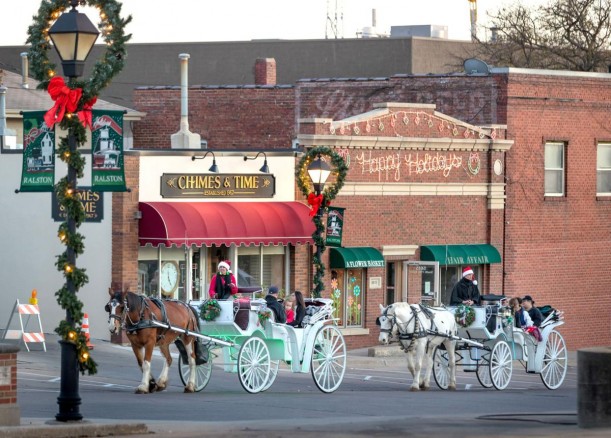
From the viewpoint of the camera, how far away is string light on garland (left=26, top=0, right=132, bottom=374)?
16.5m

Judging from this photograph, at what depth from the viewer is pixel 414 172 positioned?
37.3 meters

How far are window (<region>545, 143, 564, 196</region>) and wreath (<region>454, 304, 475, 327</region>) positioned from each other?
48.0ft

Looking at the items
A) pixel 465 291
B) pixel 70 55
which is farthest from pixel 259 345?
pixel 70 55

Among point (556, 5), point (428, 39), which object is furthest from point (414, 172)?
point (428, 39)

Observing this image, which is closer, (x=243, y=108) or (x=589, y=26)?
(x=243, y=108)

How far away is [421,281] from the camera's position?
3725 centimetres

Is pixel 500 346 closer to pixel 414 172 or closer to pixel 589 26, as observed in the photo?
pixel 414 172

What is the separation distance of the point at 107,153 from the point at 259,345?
4228mm

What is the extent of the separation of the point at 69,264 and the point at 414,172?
21499mm

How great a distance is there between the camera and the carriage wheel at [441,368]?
86.1 feet

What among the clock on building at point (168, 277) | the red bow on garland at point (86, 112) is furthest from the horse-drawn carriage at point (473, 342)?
the red bow on garland at point (86, 112)

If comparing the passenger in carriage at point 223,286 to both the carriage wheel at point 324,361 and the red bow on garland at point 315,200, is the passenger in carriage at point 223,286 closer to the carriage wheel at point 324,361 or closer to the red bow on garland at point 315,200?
the carriage wheel at point 324,361

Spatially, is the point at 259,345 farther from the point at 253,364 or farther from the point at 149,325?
the point at 149,325

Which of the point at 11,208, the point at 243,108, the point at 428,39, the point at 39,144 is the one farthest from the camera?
the point at 428,39
